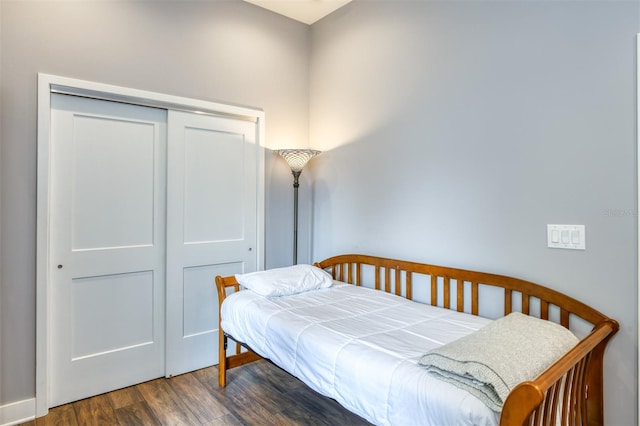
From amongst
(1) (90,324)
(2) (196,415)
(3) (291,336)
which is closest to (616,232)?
(3) (291,336)

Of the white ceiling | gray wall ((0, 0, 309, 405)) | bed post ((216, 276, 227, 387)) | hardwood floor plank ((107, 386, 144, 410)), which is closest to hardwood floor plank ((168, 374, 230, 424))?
bed post ((216, 276, 227, 387))

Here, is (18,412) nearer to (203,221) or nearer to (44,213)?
(44,213)

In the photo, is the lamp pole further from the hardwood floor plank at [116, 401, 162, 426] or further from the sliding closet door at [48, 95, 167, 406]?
the hardwood floor plank at [116, 401, 162, 426]

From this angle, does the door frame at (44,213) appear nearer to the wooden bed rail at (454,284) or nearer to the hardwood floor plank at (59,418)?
the hardwood floor plank at (59,418)

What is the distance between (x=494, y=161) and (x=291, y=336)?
1.42 meters

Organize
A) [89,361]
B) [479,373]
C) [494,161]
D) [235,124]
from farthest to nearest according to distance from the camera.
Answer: [235,124] → [89,361] → [494,161] → [479,373]

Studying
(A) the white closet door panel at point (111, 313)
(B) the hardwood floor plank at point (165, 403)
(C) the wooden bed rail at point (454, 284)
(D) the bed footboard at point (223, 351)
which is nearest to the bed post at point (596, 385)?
(C) the wooden bed rail at point (454, 284)

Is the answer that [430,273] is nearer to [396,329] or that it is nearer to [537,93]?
[396,329]

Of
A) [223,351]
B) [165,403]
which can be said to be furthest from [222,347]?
[165,403]

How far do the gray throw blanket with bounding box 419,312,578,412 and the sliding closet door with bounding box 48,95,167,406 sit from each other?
2.07 meters

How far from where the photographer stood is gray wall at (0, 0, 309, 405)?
80.9 inches

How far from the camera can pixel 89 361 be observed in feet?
7.74

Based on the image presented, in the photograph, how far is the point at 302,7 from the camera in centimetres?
303

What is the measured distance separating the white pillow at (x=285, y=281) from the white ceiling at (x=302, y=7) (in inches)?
83.8
